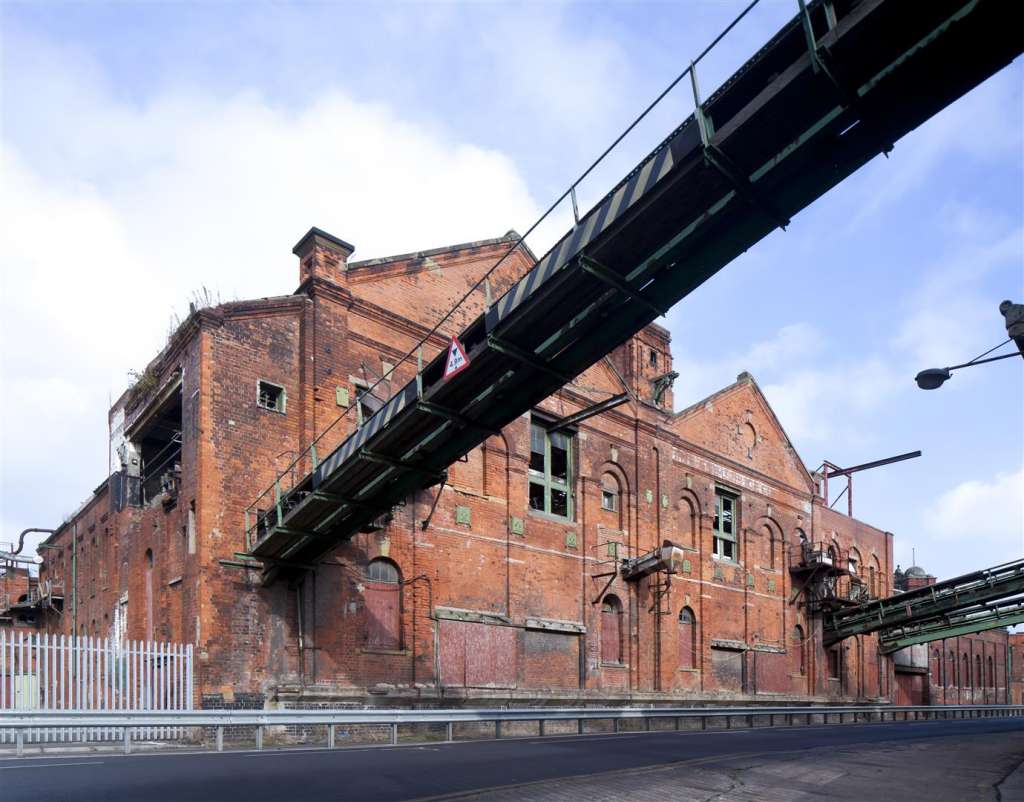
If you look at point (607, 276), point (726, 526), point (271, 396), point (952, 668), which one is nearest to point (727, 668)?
point (726, 526)

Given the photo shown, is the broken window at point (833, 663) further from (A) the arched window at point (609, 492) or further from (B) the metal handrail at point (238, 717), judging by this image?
(B) the metal handrail at point (238, 717)

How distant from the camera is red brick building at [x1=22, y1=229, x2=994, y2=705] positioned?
1767cm

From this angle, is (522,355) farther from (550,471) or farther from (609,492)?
(609,492)

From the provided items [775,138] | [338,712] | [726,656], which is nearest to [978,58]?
[775,138]

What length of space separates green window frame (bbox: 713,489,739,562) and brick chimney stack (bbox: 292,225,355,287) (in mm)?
16544

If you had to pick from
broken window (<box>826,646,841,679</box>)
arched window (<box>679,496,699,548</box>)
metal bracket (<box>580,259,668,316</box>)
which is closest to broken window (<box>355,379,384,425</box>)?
metal bracket (<box>580,259,668,316</box>)

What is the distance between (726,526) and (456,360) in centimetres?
2050

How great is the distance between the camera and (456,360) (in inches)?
520

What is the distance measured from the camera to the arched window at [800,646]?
110ft

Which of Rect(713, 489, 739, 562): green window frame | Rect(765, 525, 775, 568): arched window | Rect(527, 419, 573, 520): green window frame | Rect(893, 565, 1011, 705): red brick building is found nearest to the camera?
Rect(527, 419, 573, 520): green window frame

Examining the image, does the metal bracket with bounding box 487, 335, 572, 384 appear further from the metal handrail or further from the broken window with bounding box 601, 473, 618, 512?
the broken window with bounding box 601, 473, 618, 512

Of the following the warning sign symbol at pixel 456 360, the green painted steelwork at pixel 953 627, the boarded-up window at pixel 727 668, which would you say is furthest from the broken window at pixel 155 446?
the green painted steelwork at pixel 953 627

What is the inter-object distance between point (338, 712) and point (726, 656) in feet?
63.5

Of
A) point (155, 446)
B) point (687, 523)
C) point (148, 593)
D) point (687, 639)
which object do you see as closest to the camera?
point (148, 593)
